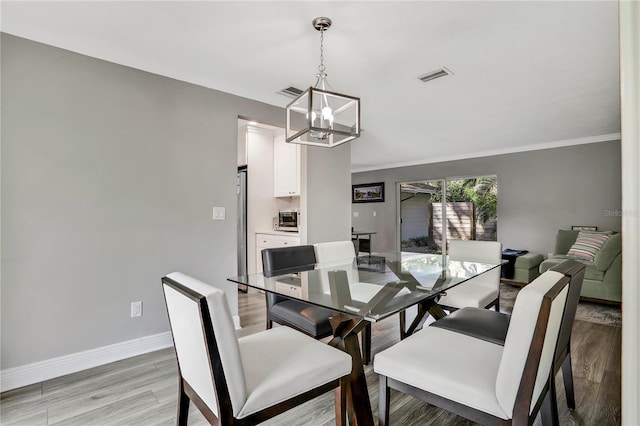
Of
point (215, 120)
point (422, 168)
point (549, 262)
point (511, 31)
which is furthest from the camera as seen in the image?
point (422, 168)

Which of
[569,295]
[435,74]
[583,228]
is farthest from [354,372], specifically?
[583,228]

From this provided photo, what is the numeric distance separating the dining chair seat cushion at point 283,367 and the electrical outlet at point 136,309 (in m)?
1.44

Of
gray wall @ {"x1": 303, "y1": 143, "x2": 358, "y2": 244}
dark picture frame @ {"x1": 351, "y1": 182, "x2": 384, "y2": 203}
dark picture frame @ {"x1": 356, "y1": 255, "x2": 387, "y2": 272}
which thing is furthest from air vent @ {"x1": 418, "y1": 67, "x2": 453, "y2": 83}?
dark picture frame @ {"x1": 351, "y1": 182, "x2": 384, "y2": 203}

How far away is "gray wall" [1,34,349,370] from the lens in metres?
2.12

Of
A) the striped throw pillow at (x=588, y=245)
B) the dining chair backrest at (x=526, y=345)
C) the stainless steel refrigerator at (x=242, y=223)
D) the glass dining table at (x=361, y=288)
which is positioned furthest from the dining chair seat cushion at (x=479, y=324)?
the striped throw pillow at (x=588, y=245)

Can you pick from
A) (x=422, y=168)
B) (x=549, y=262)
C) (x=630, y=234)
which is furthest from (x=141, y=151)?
(x=422, y=168)

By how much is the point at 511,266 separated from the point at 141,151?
510cm

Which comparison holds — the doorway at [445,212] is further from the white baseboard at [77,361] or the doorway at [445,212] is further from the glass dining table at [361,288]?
the white baseboard at [77,361]

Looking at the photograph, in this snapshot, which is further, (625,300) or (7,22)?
(7,22)

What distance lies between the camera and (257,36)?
223 centimetres

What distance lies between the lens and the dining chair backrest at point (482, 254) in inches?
113

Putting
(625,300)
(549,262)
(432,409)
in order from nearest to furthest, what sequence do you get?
(625,300)
(432,409)
(549,262)

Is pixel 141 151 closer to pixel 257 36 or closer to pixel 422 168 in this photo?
pixel 257 36

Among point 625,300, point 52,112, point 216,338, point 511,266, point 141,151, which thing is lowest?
point 511,266
